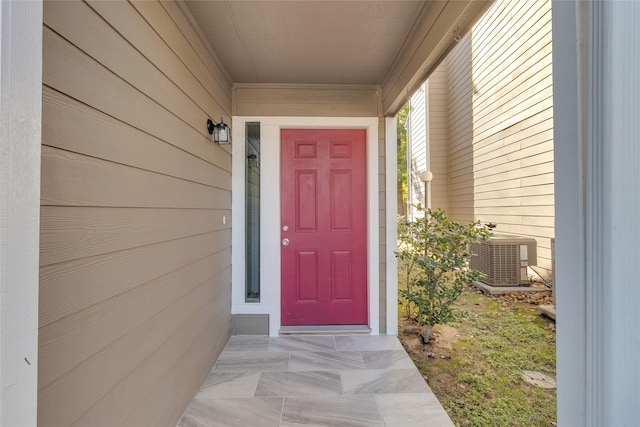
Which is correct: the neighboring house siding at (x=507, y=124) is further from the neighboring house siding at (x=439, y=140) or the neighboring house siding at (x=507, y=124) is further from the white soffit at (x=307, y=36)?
the white soffit at (x=307, y=36)

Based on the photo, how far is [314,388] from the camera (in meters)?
1.96

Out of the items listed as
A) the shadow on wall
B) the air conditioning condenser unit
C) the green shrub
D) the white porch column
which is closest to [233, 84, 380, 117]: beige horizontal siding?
the green shrub

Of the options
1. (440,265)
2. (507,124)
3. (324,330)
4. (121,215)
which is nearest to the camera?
(121,215)

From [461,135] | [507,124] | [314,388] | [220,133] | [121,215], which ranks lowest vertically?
[314,388]

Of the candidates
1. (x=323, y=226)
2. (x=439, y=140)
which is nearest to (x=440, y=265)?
(x=323, y=226)

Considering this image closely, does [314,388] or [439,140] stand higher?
[439,140]

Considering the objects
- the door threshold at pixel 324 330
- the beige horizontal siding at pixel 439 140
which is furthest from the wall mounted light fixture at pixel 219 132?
the beige horizontal siding at pixel 439 140

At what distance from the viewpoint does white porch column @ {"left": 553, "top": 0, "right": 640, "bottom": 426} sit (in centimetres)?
44

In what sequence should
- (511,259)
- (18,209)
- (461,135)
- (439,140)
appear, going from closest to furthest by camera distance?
(18,209) → (511,259) → (461,135) → (439,140)

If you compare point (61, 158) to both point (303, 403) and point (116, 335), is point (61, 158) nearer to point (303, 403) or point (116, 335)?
point (116, 335)

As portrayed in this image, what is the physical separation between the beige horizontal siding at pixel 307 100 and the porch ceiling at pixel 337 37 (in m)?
0.16

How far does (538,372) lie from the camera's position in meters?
2.12

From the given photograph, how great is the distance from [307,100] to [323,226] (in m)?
1.26

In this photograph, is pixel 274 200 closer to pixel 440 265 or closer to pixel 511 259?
pixel 440 265
